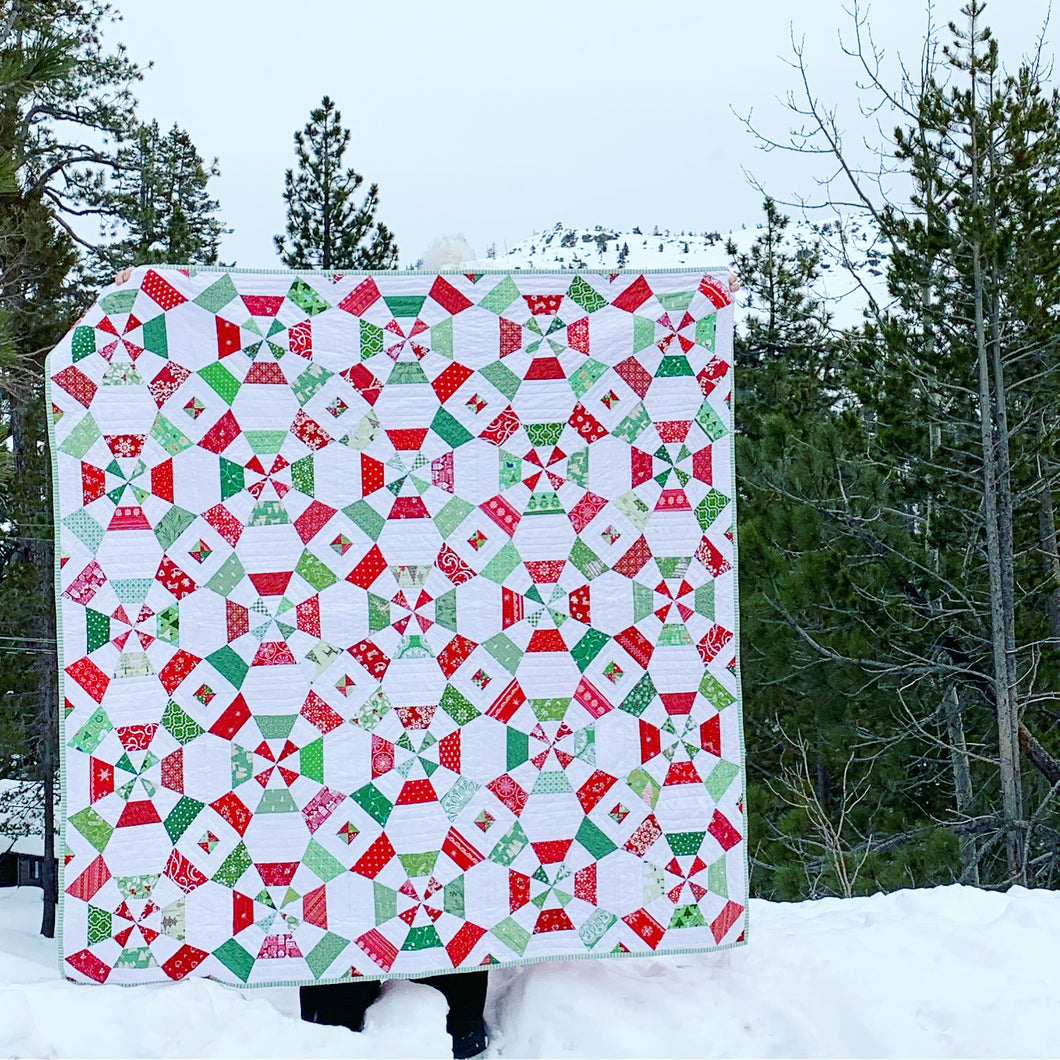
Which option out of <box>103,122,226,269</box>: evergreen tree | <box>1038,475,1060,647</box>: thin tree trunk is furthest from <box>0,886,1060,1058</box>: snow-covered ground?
<box>103,122,226,269</box>: evergreen tree

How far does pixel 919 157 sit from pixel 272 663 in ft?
14.8

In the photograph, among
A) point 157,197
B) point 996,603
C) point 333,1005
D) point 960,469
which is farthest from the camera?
point 157,197

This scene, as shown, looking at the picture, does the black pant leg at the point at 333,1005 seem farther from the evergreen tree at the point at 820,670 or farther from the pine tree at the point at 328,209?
the pine tree at the point at 328,209

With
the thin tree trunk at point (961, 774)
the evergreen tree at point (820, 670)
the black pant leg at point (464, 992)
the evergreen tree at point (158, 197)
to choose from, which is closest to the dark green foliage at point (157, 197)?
the evergreen tree at point (158, 197)

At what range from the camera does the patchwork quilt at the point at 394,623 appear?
2.39 meters

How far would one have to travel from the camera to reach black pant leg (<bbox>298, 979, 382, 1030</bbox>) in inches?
97.3

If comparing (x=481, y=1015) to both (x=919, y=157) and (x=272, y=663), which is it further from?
(x=919, y=157)

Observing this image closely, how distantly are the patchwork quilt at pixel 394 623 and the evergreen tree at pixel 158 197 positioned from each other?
8.21 meters

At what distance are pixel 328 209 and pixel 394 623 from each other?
9.16 m

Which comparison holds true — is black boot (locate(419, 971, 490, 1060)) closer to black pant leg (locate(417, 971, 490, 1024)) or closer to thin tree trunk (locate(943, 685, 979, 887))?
black pant leg (locate(417, 971, 490, 1024))

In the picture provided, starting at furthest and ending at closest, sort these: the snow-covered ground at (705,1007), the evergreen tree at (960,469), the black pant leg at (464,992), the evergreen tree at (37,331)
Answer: the evergreen tree at (37,331) < the evergreen tree at (960,469) < the black pant leg at (464,992) < the snow-covered ground at (705,1007)

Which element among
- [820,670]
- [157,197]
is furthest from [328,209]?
[820,670]

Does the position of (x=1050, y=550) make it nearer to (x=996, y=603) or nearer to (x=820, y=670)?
(x=996, y=603)

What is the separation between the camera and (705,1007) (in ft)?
8.23
